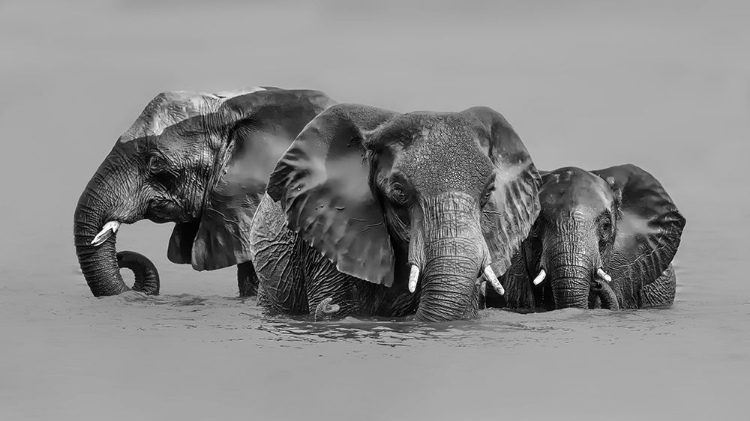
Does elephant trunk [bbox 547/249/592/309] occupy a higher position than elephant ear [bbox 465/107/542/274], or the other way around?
elephant ear [bbox 465/107/542/274]

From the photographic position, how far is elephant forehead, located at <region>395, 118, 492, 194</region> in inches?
629

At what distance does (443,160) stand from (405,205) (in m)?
0.49

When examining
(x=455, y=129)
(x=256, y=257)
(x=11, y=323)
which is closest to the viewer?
(x=455, y=129)

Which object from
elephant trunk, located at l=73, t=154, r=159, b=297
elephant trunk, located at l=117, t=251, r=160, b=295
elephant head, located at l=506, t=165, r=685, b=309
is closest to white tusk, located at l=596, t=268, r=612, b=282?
elephant head, located at l=506, t=165, r=685, b=309

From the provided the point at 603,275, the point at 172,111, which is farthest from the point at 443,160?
the point at 172,111

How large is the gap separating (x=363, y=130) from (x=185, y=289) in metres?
10.6

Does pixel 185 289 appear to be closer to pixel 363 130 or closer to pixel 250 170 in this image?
pixel 250 170

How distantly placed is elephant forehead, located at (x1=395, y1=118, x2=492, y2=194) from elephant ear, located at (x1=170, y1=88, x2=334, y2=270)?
4.50m

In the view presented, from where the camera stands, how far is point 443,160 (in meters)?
16.0

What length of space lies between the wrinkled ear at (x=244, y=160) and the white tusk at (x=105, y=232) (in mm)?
886

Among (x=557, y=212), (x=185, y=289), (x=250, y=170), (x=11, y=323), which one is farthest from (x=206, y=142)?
(x=185, y=289)

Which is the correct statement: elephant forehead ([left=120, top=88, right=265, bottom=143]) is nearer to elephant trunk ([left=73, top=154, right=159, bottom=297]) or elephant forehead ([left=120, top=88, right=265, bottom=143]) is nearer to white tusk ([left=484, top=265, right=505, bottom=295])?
elephant trunk ([left=73, top=154, right=159, bottom=297])

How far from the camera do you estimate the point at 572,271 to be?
61.1 ft

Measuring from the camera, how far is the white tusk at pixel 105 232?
2109 cm
